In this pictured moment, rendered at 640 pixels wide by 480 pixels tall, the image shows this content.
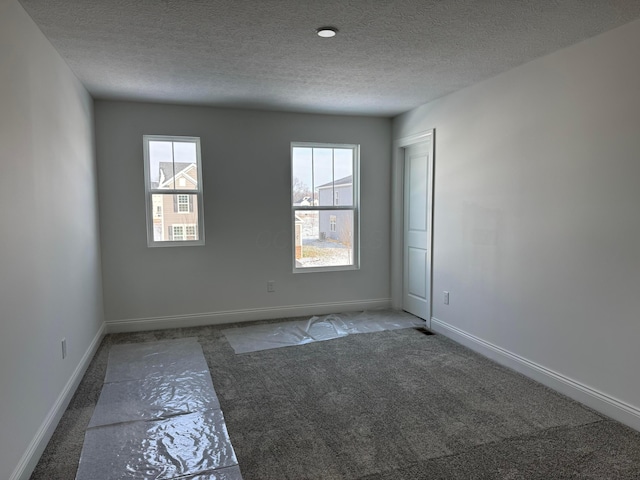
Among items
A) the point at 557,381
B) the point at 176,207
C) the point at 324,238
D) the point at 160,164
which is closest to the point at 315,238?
the point at 324,238

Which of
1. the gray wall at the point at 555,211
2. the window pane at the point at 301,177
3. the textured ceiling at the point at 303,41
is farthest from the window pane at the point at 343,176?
the gray wall at the point at 555,211

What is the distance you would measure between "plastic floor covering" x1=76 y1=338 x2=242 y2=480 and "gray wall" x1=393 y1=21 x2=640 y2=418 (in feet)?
7.65

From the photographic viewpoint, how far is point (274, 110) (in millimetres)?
Result: 4656

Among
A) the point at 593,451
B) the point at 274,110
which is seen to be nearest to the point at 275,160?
the point at 274,110

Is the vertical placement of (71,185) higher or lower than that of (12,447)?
higher

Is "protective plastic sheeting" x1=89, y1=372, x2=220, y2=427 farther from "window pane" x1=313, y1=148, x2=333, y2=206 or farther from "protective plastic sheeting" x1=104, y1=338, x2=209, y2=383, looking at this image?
"window pane" x1=313, y1=148, x2=333, y2=206

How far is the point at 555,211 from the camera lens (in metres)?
2.96

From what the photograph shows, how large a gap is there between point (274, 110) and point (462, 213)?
233 centimetres

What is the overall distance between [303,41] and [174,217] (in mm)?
2580

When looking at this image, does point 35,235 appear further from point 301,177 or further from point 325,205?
point 325,205

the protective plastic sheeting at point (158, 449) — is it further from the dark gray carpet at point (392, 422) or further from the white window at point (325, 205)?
the white window at point (325, 205)

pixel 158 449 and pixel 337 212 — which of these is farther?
pixel 337 212

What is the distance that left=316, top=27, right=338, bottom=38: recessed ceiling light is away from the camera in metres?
2.50

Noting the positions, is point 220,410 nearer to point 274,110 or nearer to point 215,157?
point 215,157
